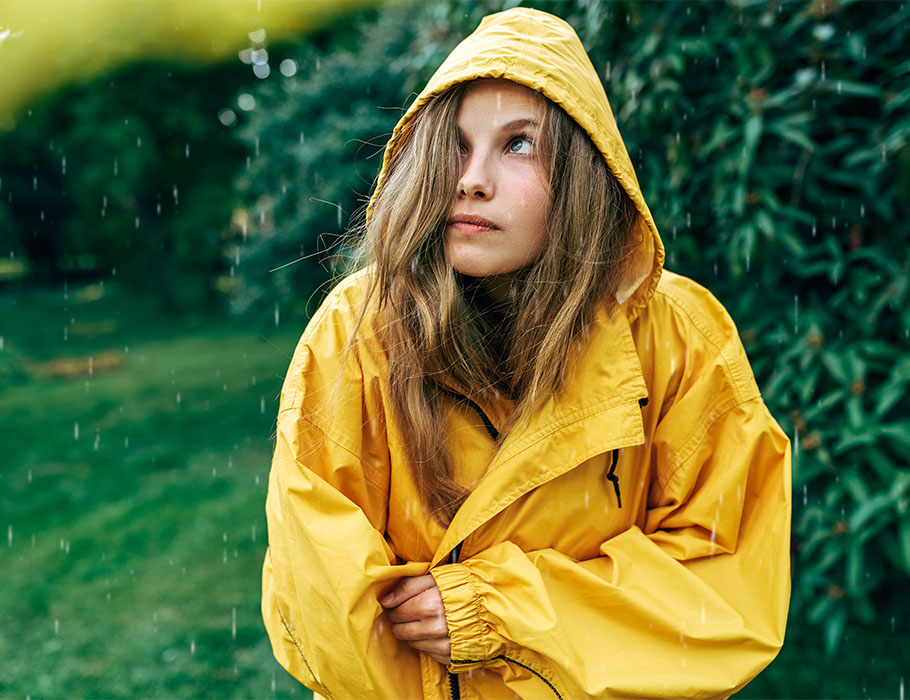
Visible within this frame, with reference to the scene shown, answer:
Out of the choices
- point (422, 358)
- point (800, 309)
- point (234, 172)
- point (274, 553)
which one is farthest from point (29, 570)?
point (234, 172)

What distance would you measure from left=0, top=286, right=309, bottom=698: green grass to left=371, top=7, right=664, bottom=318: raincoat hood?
309cm

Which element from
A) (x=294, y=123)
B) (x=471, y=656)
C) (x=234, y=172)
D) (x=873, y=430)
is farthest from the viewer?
(x=234, y=172)

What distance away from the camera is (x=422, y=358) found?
5.59 ft

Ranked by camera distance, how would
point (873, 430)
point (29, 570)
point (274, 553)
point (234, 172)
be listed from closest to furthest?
point (274, 553) < point (873, 430) < point (29, 570) < point (234, 172)

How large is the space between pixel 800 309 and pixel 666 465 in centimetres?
161

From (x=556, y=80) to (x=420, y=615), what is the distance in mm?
1214

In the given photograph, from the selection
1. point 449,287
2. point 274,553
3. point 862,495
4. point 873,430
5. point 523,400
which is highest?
point 449,287

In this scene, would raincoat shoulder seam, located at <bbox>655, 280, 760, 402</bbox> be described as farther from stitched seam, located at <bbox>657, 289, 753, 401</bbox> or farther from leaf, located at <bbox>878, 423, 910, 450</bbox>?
leaf, located at <bbox>878, 423, 910, 450</bbox>

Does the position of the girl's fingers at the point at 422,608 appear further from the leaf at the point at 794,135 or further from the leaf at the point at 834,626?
the leaf at the point at 834,626

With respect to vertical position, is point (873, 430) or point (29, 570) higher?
point (873, 430)

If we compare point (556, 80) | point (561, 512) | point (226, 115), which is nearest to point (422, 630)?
point (561, 512)

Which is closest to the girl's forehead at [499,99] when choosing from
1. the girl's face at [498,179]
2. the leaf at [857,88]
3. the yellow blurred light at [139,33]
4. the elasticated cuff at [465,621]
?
the girl's face at [498,179]

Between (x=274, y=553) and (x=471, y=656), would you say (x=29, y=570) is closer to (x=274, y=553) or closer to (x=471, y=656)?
(x=274, y=553)

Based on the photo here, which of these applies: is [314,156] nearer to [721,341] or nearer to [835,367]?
[835,367]
